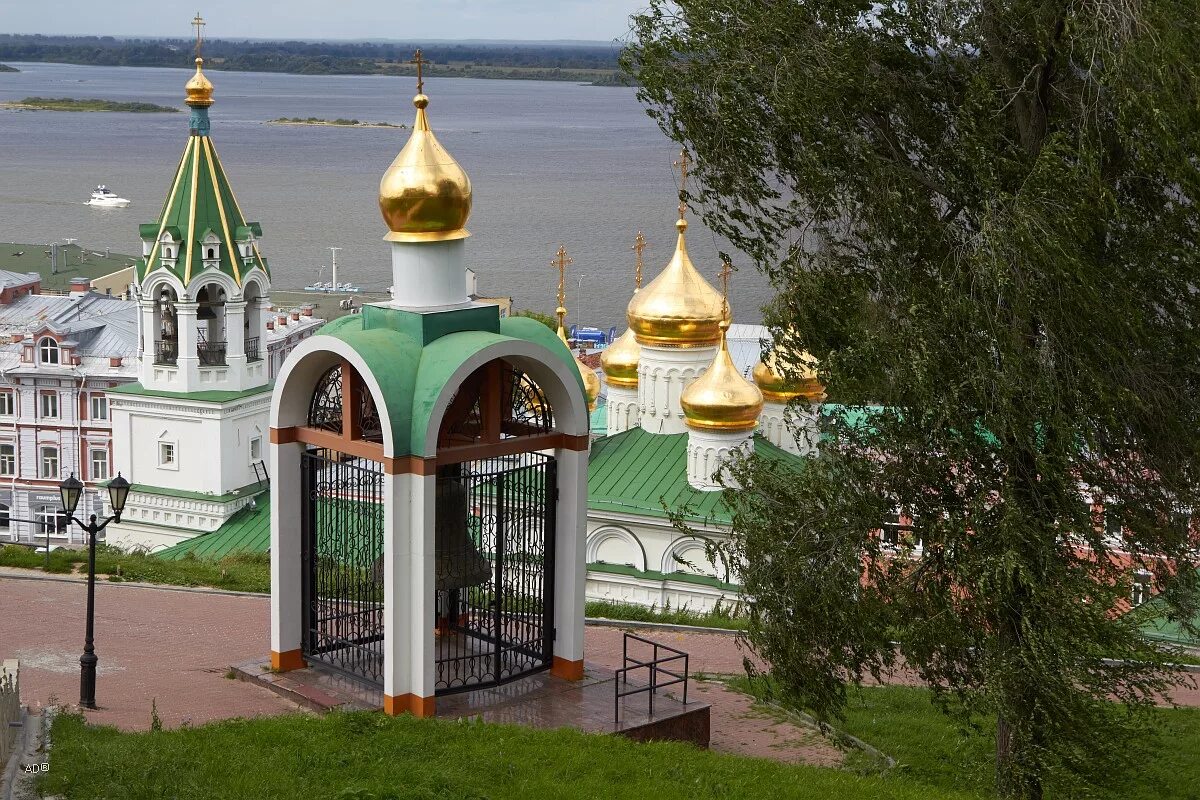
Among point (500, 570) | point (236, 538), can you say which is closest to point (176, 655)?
point (500, 570)

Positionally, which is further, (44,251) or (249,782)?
(44,251)

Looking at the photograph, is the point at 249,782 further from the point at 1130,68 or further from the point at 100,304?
the point at 100,304

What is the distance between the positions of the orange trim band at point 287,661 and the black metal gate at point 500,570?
0.87 m

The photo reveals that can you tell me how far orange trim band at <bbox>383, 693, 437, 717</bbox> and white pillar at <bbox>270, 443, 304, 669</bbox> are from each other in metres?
1.01

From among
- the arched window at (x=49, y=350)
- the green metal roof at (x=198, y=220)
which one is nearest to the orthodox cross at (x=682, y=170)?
the green metal roof at (x=198, y=220)

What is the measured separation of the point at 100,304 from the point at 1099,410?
29.0 m

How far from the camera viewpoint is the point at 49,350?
30.0m

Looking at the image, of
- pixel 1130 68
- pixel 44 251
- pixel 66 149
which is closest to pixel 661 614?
pixel 1130 68

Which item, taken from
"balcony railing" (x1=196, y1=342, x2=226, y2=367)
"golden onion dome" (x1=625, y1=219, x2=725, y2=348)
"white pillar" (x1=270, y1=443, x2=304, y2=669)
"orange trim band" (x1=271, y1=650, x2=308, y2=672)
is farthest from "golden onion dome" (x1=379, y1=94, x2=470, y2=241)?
"balcony railing" (x1=196, y1=342, x2=226, y2=367)

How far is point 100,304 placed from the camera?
3378 centimetres

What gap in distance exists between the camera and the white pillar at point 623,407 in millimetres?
20250

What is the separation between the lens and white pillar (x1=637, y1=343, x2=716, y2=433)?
62.2 feet

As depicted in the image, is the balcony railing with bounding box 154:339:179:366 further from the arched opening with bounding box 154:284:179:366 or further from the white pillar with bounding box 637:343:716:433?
the white pillar with bounding box 637:343:716:433

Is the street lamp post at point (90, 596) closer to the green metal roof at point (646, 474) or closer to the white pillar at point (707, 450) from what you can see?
the green metal roof at point (646, 474)
